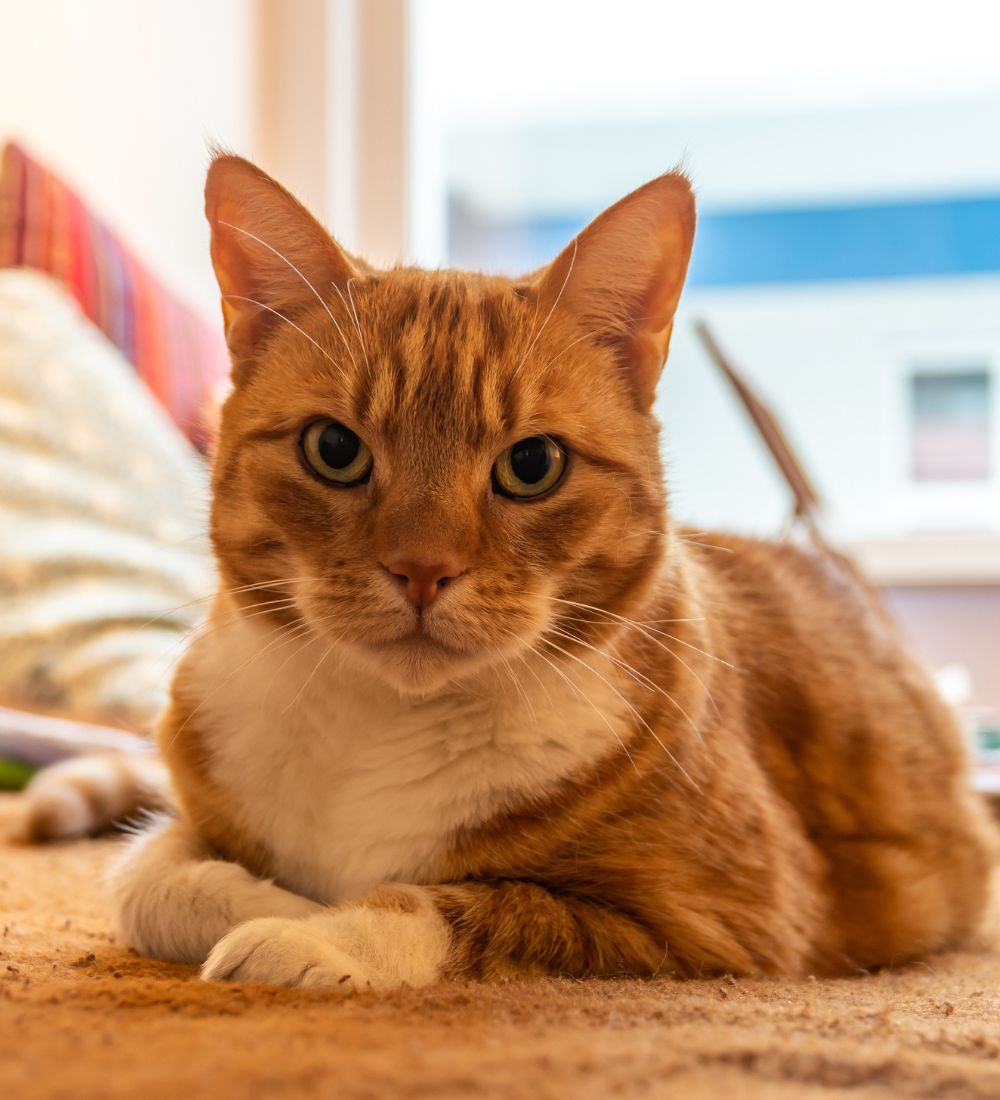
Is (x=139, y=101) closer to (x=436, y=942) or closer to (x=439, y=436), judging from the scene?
(x=439, y=436)

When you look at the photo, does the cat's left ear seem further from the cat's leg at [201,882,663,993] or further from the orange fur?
the cat's leg at [201,882,663,993]

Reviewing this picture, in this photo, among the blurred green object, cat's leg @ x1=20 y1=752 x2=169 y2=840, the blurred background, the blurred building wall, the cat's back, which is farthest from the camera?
the blurred background

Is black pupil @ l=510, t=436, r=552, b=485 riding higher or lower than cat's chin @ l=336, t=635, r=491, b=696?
higher

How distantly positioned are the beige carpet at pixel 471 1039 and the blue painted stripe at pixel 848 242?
13.0 feet

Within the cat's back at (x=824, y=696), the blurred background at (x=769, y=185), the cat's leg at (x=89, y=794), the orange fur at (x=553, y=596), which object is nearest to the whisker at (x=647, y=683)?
the orange fur at (x=553, y=596)

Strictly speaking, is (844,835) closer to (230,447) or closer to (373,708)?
(373,708)

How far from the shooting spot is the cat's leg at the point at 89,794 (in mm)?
1678

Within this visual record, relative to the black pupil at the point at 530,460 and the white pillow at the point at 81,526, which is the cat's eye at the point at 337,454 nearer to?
the black pupil at the point at 530,460

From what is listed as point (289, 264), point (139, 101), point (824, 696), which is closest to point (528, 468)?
point (289, 264)

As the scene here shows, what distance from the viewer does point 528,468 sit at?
4.11 ft

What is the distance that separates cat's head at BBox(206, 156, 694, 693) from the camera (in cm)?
115

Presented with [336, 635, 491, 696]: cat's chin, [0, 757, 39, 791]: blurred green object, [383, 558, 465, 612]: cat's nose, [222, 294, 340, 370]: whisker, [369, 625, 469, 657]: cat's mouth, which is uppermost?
[222, 294, 340, 370]: whisker

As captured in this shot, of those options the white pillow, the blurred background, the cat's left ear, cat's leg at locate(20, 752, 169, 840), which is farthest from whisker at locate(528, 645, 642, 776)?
the blurred background

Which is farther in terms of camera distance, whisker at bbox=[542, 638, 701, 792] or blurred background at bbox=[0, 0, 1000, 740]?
blurred background at bbox=[0, 0, 1000, 740]
